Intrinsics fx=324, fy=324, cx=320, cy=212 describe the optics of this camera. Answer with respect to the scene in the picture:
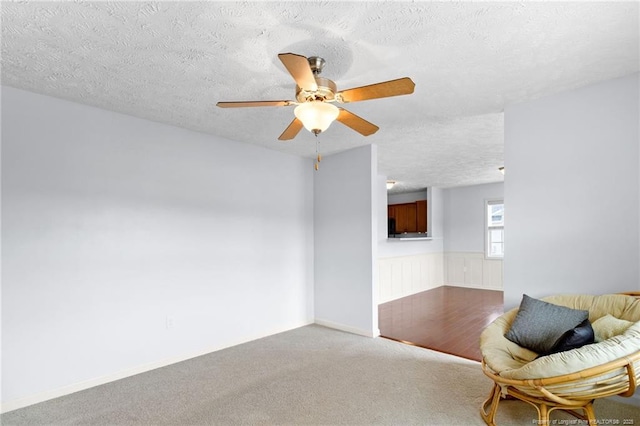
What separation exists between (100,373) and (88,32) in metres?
2.68

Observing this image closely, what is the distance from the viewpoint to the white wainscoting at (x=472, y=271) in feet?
23.2

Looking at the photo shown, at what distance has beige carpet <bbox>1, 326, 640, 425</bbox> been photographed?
2258mm

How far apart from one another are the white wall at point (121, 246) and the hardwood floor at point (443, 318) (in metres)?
1.67

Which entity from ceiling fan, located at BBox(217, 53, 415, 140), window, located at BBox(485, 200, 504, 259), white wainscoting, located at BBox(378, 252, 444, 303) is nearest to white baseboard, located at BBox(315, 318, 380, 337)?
white wainscoting, located at BBox(378, 252, 444, 303)

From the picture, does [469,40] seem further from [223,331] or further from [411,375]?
[223,331]

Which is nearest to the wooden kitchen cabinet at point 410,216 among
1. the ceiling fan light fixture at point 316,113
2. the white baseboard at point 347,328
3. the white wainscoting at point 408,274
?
the white wainscoting at point 408,274

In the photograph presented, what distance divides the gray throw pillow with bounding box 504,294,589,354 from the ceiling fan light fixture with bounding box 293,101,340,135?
1.99 meters

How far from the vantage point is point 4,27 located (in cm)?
174

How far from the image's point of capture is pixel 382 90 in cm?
173

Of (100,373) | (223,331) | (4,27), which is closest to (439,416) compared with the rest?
(223,331)

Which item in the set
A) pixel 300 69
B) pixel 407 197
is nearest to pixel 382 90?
pixel 300 69

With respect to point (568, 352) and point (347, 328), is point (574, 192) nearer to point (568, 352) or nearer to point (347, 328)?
point (568, 352)

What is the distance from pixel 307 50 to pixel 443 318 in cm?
429

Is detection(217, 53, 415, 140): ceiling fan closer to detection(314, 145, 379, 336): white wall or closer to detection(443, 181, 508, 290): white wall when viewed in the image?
detection(314, 145, 379, 336): white wall
